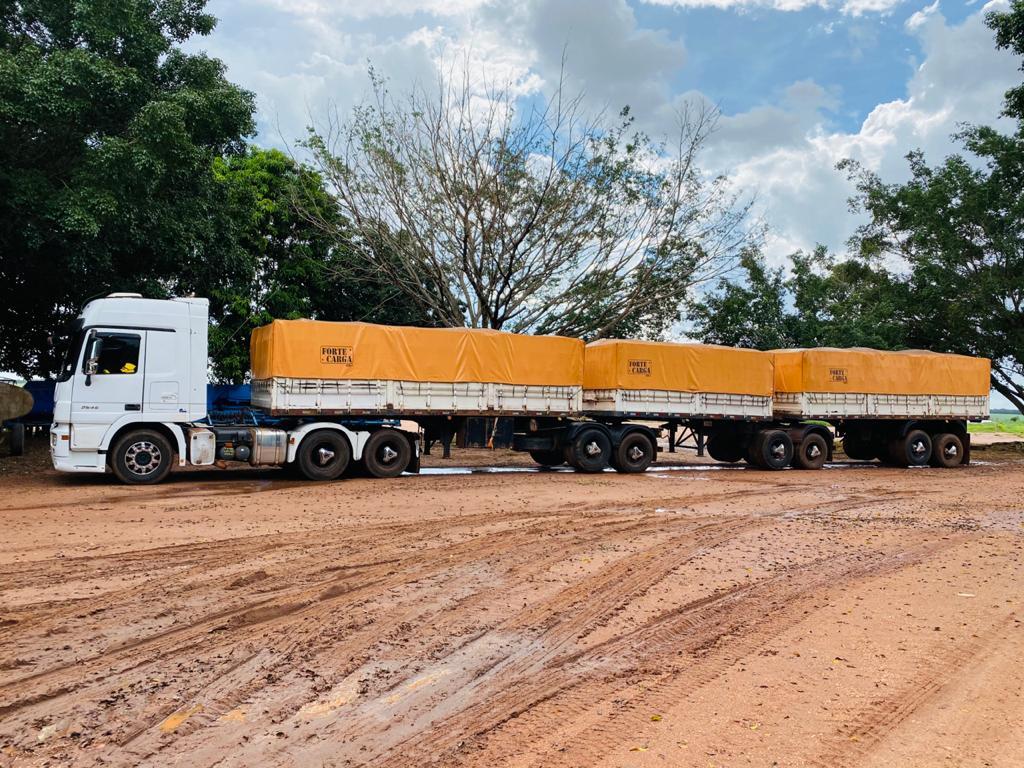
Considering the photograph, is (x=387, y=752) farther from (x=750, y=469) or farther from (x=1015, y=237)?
(x=1015, y=237)

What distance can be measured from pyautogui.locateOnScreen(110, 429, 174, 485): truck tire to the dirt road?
2.70 m

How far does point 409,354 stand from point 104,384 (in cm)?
547

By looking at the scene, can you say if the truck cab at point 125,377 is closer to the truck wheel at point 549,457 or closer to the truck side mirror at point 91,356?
the truck side mirror at point 91,356

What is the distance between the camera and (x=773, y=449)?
63.7ft

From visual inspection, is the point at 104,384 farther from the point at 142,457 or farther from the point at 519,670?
the point at 519,670

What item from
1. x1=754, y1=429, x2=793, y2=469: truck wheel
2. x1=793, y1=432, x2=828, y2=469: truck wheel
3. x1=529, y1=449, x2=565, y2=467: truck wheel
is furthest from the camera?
x1=793, y1=432, x2=828, y2=469: truck wheel

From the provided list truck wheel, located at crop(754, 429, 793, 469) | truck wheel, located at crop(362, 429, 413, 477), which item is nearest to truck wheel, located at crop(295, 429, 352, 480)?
truck wheel, located at crop(362, 429, 413, 477)

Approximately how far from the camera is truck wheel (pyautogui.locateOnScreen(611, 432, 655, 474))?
17.7 metres

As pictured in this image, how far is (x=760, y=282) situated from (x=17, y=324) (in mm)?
24487

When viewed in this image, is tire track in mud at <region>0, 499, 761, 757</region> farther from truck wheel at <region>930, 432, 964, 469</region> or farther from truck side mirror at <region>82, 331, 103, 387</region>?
truck wheel at <region>930, 432, 964, 469</region>

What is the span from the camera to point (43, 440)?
827 inches

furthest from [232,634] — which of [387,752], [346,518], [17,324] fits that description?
[17,324]

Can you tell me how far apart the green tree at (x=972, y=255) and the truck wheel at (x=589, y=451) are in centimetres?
1521

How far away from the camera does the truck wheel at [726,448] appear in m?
20.3
